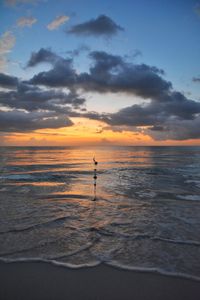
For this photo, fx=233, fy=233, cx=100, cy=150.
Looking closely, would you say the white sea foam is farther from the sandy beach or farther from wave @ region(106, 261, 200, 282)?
the sandy beach

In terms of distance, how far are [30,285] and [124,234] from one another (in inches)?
176

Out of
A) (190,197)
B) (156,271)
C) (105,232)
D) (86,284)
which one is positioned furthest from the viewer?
(190,197)

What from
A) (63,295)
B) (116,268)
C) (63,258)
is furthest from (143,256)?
(63,295)

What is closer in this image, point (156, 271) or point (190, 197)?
point (156, 271)

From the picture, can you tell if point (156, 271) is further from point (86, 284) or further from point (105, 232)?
point (105, 232)

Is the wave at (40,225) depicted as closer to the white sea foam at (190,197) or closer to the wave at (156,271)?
the wave at (156,271)

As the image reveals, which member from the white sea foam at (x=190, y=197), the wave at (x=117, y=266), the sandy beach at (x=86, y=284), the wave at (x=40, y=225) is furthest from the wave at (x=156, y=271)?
the white sea foam at (x=190, y=197)

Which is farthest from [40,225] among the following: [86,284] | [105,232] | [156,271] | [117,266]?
[156,271]

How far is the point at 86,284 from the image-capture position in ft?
18.1

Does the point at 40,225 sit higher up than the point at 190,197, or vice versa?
the point at 40,225

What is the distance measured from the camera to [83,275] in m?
5.91

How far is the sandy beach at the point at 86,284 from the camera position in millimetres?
5082

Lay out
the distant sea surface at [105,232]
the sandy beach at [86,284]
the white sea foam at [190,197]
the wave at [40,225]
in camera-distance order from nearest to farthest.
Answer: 1. the sandy beach at [86,284]
2. the distant sea surface at [105,232]
3. the wave at [40,225]
4. the white sea foam at [190,197]

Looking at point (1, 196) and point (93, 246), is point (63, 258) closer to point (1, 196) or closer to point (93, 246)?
point (93, 246)
